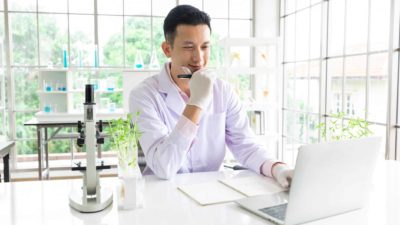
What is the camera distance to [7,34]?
15.1 feet

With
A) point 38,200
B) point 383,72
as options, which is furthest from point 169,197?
point 383,72

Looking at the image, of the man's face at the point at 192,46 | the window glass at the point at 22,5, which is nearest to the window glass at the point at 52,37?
the window glass at the point at 22,5

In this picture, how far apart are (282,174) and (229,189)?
0.67ft

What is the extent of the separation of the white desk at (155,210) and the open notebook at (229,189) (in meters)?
0.03

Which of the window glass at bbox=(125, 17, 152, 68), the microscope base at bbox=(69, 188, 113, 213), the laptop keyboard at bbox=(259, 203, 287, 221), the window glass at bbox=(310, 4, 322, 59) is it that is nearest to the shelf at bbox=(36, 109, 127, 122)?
the window glass at bbox=(125, 17, 152, 68)

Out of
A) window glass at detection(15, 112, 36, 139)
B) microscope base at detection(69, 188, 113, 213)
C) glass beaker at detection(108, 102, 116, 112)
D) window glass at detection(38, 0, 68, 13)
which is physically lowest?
window glass at detection(15, 112, 36, 139)

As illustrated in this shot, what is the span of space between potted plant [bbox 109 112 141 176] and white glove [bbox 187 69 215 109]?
14.6 inches

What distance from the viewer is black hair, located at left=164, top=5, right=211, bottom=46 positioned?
154cm

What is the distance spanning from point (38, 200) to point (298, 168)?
31.0 inches

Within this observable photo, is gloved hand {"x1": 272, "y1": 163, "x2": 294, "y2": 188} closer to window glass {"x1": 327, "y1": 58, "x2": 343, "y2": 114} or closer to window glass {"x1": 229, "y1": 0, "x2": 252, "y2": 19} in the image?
window glass {"x1": 327, "y1": 58, "x2": 343, "y2": 114}

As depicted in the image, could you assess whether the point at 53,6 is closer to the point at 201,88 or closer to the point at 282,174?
the point at 201,88

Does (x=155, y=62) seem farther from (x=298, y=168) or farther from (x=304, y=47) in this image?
(x=298, y=168)

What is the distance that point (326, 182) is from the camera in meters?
0.91

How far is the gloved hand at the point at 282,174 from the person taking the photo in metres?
1.23
